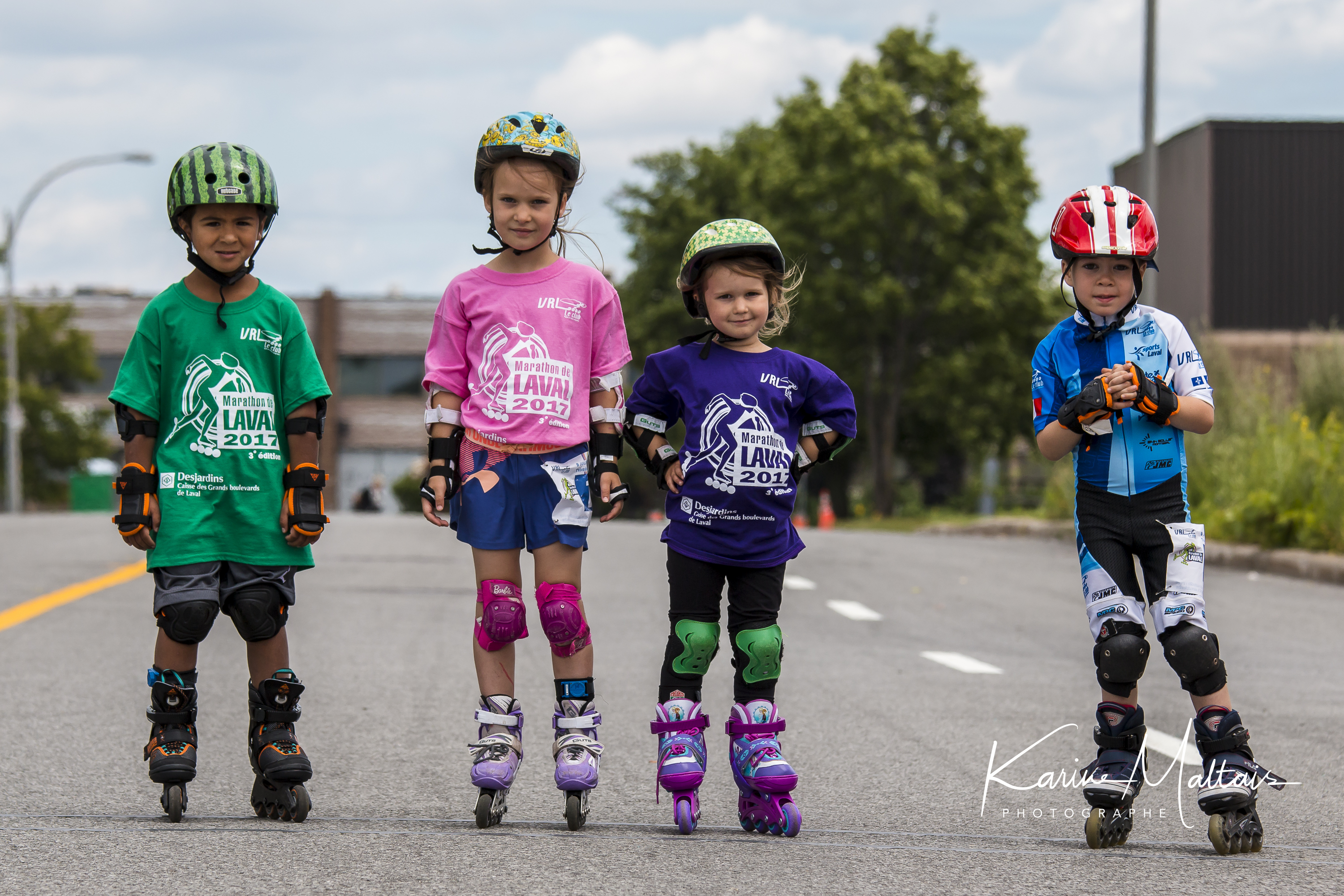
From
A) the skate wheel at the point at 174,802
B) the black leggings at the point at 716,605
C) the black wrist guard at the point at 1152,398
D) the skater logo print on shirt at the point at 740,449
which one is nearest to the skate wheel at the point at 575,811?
the black leggings at the point at 716,605

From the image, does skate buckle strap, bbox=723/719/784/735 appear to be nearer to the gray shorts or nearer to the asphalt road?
the asphalt road

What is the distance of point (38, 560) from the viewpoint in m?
14.7

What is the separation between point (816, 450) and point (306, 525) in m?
1.35

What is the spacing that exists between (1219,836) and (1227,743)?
0.23 meters

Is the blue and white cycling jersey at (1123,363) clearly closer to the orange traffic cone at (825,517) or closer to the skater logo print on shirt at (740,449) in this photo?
the skater logo print on shirt at (740,449)

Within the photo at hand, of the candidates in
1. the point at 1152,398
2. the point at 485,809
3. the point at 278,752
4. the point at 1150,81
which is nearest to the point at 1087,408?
the point at 1152,398

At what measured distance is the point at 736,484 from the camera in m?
4.36

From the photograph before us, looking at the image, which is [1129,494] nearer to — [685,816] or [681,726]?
[681,726]

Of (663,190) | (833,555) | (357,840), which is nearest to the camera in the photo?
(357,840)

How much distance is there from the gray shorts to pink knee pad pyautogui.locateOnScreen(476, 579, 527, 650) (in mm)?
498

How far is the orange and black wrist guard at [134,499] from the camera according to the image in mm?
4230

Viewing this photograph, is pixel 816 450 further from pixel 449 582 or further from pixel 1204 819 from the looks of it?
pixel 449 582

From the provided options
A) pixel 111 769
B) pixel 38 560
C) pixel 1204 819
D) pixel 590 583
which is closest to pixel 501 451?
pixel 111 769

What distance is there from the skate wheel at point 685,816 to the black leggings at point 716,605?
0.29 meters
